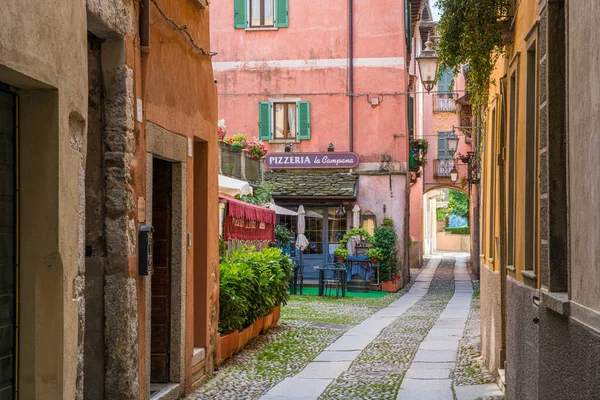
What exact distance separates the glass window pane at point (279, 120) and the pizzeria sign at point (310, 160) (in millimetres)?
685

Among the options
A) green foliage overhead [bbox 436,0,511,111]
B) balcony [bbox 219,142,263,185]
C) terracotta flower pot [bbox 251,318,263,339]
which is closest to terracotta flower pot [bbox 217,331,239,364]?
terracotta flower pot [bbox 251,318,263,339]

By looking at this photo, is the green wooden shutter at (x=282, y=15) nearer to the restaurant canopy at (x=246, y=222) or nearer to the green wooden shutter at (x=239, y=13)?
the green wooden shutter at (x=239, y=13)

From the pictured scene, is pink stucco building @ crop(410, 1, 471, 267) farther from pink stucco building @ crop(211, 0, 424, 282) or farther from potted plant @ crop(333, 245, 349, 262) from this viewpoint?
potted plant @ crop(333, 245, 349, 262)

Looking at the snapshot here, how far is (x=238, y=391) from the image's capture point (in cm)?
935

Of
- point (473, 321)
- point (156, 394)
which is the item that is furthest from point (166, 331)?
point (473, 321)

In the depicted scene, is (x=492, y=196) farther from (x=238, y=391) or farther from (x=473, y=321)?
(x=473, y=321)

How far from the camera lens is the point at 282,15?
27406 mm

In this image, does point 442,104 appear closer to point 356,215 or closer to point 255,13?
point 255,13

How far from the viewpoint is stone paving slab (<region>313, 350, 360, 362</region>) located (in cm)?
1193

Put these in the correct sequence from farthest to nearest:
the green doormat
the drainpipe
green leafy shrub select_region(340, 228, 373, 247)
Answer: the drainpipe → green leafy shrub select_region(340, 228, 373, 247) → the green doormat

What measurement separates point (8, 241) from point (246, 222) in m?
11.8

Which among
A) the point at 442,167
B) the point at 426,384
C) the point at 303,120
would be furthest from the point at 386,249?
the point at 442,167

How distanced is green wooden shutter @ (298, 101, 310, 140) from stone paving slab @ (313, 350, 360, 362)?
15013 mm

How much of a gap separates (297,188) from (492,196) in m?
15.8
